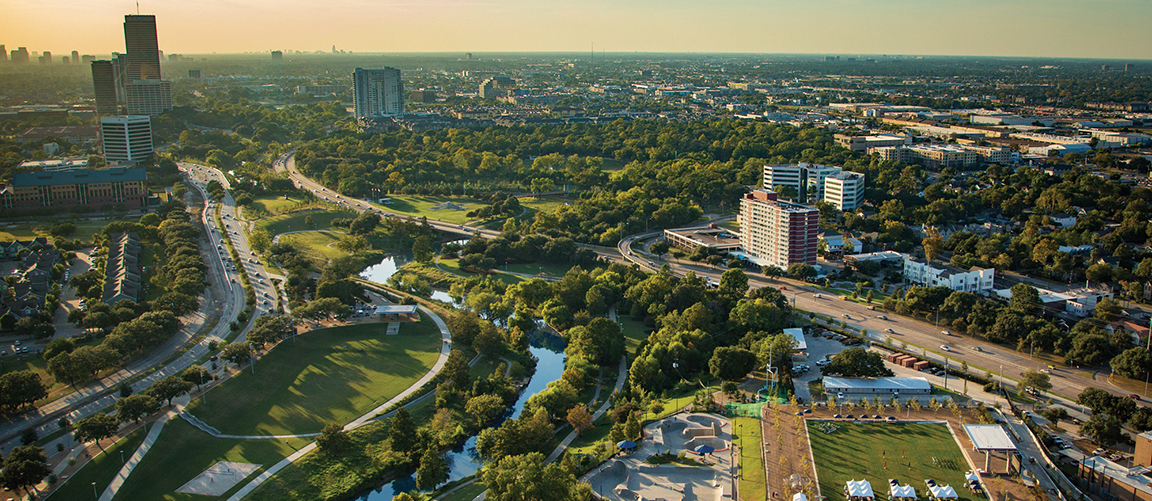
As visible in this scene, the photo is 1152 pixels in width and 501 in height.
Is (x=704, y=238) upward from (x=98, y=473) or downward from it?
upward

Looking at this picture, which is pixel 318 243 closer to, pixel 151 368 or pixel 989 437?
pixel 151 368

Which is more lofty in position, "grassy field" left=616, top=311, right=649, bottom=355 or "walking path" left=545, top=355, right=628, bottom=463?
"grassy field" left=616, top=311, right=649, bottom=355

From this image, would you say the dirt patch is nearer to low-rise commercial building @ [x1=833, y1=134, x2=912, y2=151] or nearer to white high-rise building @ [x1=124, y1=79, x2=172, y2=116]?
low-rise commercial building @ [x1=833, y1=134, x2=912, y2=151]

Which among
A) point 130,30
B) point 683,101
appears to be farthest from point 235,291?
point 683,101

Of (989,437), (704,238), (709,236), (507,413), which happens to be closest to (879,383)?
(989,437)

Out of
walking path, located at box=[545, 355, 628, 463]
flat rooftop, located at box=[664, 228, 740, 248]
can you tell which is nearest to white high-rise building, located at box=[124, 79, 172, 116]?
flat rooftop, located at box=[664, 228, 740, 248]

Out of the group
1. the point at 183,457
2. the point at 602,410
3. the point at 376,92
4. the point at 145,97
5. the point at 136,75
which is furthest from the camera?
the point at 376,92

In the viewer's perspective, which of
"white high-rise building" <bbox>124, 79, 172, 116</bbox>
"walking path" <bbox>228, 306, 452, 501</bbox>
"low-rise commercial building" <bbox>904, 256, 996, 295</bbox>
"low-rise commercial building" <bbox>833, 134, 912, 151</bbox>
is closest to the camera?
"walking path" <bbox>228, 306, 452, 501</bbox>

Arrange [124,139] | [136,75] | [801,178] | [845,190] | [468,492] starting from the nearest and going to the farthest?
1. [468,492]
2. [845,190]
3. [801,178]
4. [124,139]
5. [136,75]
